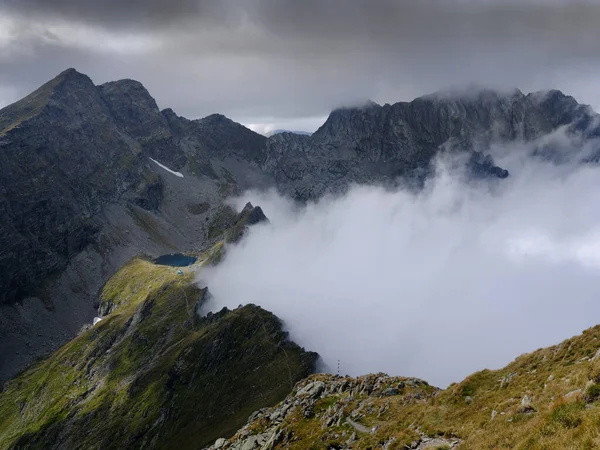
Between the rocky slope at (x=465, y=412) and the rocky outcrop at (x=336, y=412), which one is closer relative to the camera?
the rocky slope at (x=465, y=412)

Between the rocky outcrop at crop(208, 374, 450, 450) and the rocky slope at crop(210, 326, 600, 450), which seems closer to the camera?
the rocky slope at crop(210, 326, 600, 450)

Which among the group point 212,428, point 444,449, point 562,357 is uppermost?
point 562,357

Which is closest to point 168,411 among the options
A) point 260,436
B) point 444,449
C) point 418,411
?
point 260,436

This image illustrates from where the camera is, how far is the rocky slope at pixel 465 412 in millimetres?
20844

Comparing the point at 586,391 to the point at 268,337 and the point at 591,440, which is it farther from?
the point at 268,337

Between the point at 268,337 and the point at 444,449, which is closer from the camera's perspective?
the point at 444,449

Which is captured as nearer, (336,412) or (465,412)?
(465,412)

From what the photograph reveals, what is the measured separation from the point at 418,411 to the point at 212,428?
12773 centimetres

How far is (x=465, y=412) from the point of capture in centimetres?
4003

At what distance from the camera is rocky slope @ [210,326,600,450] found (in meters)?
20.8

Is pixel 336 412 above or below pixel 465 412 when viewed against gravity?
below

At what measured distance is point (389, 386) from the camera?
2638 inches

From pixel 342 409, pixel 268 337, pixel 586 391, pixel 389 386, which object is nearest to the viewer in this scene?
pixel 586 391

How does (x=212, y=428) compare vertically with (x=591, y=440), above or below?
A: below
